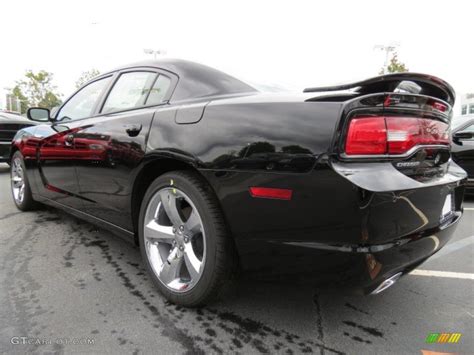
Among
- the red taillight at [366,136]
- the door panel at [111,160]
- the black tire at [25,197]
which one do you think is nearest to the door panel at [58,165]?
the door panel at [111,160]

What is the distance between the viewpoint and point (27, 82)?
133 ft

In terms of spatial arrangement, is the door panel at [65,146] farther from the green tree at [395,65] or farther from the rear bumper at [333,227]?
the green tree at [395,65]

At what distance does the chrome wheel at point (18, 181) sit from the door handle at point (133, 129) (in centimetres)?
250

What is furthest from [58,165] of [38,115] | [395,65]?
[395,65]

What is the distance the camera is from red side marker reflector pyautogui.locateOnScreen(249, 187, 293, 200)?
1.62 m

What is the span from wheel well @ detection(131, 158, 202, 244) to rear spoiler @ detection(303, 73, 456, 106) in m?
0.84

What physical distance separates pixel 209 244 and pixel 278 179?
20.9 inches

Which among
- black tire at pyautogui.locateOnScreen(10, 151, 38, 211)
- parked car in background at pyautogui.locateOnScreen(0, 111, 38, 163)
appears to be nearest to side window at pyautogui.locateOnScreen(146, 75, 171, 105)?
black tire at pyautogui.locateOnScreen(10, 151, 38, 211)

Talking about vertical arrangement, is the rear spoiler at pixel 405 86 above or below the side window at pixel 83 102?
above

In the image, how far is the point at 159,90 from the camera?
8.14 ft

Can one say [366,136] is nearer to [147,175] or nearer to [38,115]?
[147,175]

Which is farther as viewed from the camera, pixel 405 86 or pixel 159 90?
pixel 159 90

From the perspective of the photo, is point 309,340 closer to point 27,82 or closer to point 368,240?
point 368,240

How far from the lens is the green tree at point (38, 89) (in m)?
40.3
